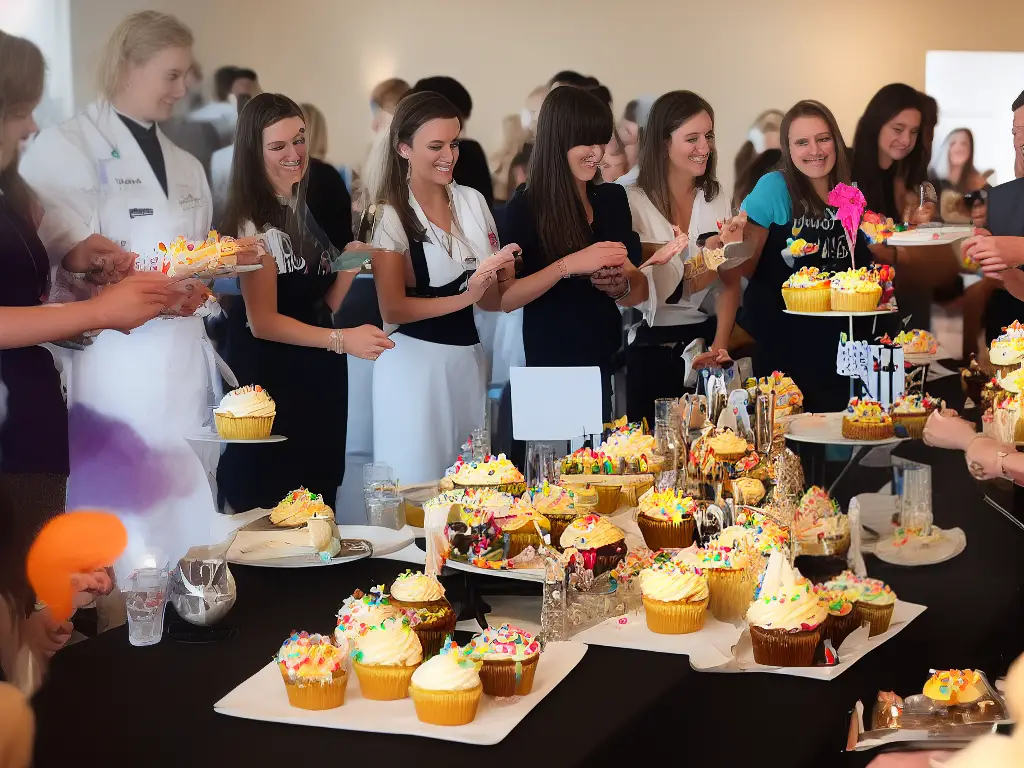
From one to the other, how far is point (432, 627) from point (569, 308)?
2711 mm

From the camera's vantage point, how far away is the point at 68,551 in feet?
11.3

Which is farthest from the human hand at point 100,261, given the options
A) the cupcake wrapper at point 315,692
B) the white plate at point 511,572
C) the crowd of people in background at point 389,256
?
the cupcake wrapper at point 315,692

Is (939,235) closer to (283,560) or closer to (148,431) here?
(148,431)

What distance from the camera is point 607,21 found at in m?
5.04

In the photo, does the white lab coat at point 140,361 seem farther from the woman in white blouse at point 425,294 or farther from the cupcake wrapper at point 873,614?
the cupcake wrapper at point 873,614

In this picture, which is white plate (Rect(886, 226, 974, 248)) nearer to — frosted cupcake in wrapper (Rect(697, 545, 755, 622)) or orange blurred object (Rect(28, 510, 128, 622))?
frosted cupcake in wrapper (Rect(697, 545, 755, 622))

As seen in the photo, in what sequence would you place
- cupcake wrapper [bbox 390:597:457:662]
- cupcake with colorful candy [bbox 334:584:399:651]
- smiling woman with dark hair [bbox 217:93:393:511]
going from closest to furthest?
cupcake with colorful candy [bbox 334:584:399:651] < cupcake wrapper [bbox 390:597:457:662] < smiling woman with dark hair [bbox 217:93:393:511]

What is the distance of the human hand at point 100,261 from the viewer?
333cm

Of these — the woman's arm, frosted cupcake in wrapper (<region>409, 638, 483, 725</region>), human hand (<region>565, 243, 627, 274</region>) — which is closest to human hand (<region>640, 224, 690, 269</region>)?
human hand (<region>565, 243, 627, 274</region>)

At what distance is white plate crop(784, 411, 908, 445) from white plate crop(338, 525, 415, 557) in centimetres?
142

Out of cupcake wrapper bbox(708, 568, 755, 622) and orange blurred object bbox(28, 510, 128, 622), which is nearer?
cupcake wrapper bbox(708, 568, 755, 622)

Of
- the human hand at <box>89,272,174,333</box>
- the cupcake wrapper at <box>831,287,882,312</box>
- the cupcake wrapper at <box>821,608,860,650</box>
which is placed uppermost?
the human hand at <box>89,272,174,333</box>

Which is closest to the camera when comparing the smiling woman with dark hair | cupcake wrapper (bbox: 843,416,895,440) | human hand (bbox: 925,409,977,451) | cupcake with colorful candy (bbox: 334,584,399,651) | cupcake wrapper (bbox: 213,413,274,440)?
cupcake with colorful candy (bbox: 334,584,399,651)

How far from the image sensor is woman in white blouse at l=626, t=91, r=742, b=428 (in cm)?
491
